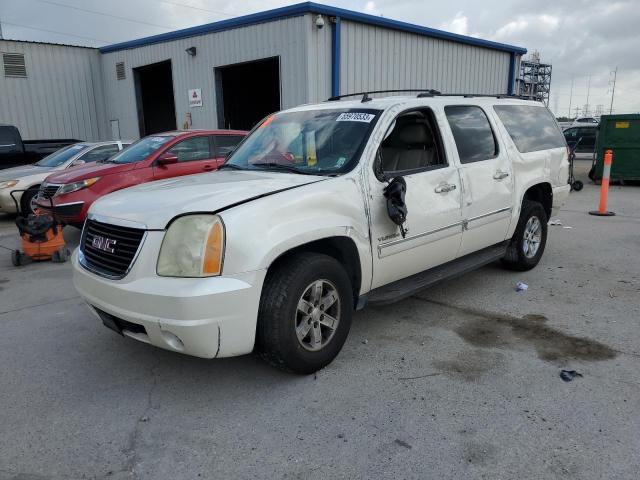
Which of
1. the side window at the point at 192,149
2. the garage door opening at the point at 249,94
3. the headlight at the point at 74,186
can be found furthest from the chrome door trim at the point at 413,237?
the garage door opening at the point at 249,94

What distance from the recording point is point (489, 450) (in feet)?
8.61

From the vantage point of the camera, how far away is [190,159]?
27.2 feet

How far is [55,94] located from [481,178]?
56.7ft

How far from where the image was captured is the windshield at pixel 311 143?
3762 millimetres

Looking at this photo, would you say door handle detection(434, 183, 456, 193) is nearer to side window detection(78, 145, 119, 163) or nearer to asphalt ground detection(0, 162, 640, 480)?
asphalt ground detection(0, 162, 640, 480)

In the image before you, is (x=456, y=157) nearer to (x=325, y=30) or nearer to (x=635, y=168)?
(x=325, y=30)

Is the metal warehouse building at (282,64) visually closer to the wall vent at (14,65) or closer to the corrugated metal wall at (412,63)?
the corrugated metal wall at (412,63)

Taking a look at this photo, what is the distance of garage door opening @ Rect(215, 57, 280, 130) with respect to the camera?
773 inches

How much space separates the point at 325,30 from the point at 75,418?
35.9 feet

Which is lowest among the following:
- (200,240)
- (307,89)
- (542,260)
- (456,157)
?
(542,260)

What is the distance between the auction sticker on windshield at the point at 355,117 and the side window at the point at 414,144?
0.98ft

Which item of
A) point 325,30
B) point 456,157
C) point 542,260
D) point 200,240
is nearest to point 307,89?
point 325,30

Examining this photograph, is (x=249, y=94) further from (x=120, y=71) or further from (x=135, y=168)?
(x=135, y=168)

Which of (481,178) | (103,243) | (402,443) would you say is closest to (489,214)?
(481,178)
